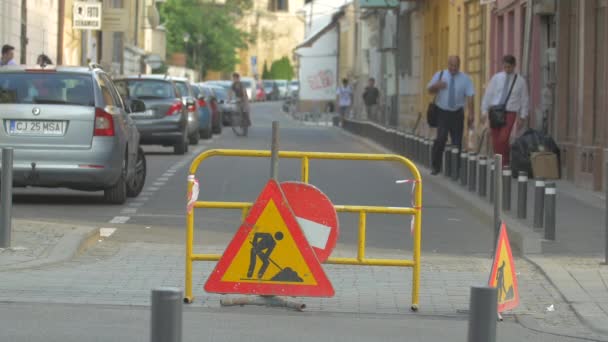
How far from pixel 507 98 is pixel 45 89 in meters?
7.49

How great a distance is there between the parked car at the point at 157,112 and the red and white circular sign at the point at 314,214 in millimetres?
21472

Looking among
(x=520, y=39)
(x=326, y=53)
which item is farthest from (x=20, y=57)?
(x=326, y=53)

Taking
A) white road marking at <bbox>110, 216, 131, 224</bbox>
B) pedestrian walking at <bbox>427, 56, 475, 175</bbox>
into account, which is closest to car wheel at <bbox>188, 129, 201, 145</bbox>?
pedestrian walking at <bbox>427, 56, 475, 175</bbox>

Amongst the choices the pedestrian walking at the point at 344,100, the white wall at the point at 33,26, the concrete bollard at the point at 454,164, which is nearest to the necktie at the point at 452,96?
the concrete bollard at the point at 454,164

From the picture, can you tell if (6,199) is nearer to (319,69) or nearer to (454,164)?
(454,164)

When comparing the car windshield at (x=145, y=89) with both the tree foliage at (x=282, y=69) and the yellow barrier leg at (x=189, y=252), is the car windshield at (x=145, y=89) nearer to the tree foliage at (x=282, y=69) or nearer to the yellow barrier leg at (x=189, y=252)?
the yellow barrier leg at (x=189, y=252)

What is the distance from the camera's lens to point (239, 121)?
148ft

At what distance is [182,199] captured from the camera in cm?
1997

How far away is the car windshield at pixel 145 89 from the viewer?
32034 mm

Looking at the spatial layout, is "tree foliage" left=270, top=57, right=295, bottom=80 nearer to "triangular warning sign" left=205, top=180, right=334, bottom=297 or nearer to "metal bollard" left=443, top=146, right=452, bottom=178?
"metal bollard" left=443, top=146, right=452, bottom=178

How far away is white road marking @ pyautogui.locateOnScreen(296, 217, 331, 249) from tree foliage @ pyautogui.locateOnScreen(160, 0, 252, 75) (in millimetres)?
98196

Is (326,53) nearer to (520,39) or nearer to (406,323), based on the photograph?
(520,39)

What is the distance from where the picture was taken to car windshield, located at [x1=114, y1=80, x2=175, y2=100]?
3203cm

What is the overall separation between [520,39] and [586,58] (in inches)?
248
